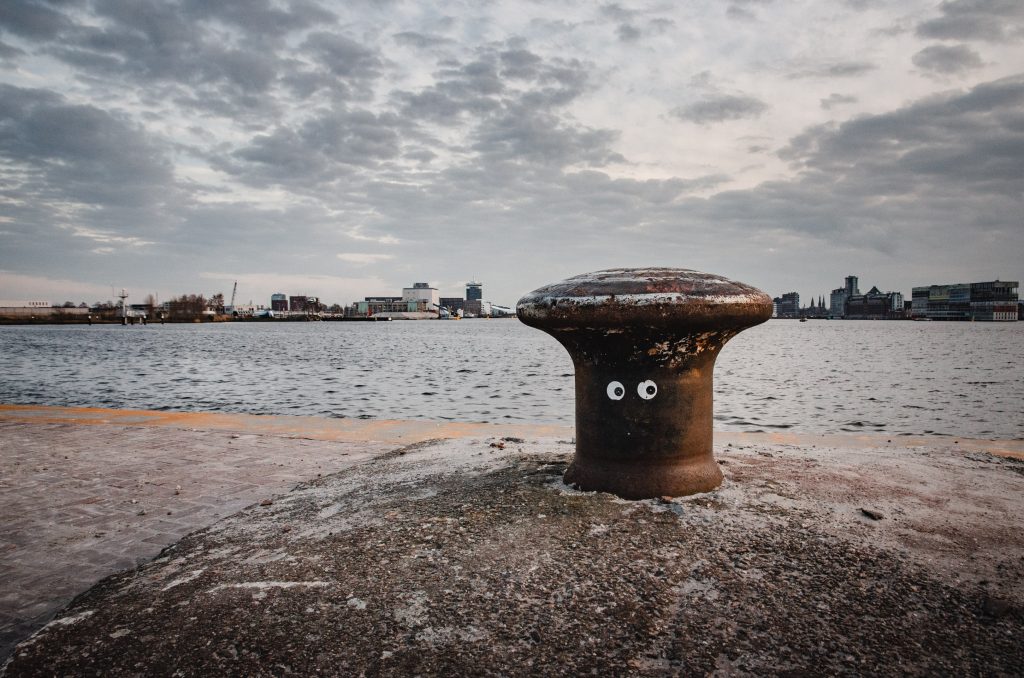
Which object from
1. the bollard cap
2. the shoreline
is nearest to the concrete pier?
the bollard cap

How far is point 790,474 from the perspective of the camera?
11.7ft

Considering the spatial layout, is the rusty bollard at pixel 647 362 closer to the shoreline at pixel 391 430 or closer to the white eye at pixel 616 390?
the white eye at pixel 616 390

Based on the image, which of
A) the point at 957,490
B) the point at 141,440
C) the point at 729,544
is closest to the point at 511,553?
the point at 729,544

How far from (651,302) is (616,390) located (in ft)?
1.66

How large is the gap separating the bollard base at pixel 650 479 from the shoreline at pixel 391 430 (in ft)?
7.86

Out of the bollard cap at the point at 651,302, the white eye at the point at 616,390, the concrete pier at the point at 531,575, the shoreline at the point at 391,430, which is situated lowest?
the shoreline at the point at 391,430

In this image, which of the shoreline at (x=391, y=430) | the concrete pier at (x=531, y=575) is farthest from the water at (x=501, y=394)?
the concrete pier at (x=531, y=575)

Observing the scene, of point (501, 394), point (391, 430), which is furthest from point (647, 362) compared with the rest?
point (501, 394)

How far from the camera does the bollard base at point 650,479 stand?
3053mm

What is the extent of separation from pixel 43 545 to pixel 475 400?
11.2 m

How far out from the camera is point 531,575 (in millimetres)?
2289

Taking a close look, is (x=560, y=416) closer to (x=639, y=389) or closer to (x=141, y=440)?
(x=141, y=440)

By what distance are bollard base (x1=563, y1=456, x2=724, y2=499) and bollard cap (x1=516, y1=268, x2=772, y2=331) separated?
0.72m

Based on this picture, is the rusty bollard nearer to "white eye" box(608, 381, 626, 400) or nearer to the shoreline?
"white eye" box(608, 381, 626, 400)
